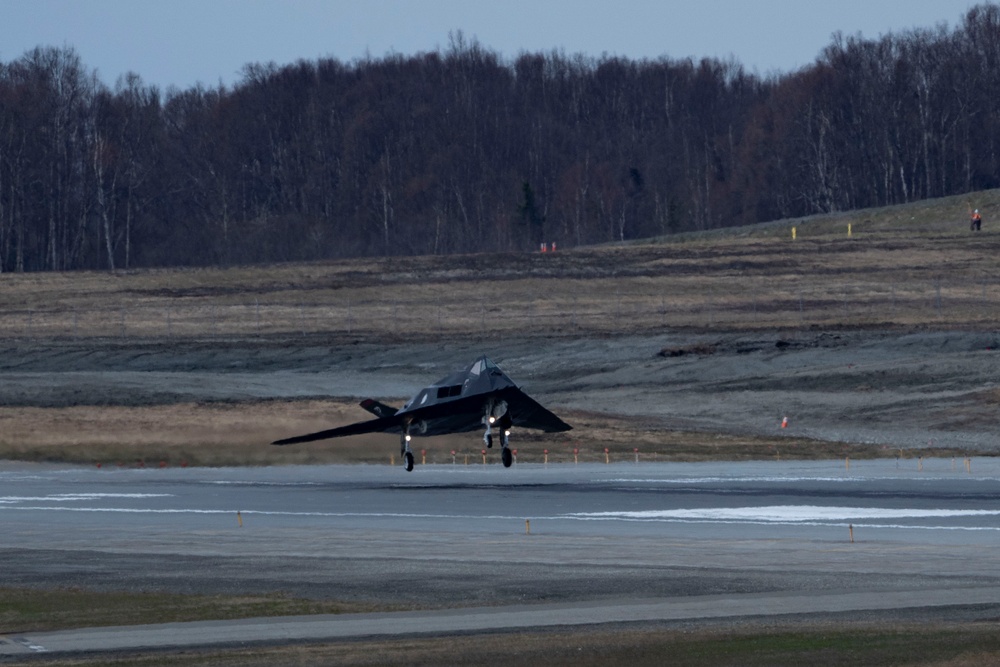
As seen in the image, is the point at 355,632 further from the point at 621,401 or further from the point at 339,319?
the point at 339,319

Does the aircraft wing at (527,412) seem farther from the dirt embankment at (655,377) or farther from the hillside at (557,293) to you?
the hillside at (557,293)

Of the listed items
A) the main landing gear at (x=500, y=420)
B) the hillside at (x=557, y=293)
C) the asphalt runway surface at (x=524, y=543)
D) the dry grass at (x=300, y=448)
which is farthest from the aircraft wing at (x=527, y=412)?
the hillside at (x=557, y=293)

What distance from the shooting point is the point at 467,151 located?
524 feet

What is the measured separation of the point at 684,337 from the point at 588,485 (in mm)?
28076

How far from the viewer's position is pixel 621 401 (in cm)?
6278

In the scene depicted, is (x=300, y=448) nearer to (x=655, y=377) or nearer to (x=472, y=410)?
(x=472, y=410)

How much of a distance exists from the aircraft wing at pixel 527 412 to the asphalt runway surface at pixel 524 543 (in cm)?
217

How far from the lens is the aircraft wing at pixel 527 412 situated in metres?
38.0

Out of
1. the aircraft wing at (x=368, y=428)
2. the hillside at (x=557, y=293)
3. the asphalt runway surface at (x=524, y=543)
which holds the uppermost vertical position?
the hillside at (x=557, y=293)

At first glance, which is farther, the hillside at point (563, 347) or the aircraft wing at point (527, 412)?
the hillside at point (563, 347)

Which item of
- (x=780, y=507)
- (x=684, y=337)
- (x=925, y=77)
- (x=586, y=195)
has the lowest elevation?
(x=780, y=507)

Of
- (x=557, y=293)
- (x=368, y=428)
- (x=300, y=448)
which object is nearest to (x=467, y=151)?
(x=557, y=293)

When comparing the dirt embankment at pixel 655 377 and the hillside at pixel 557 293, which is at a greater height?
the hillside at pixel 557 293

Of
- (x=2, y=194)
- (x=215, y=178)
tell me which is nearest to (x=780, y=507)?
(x=2, y=194)
